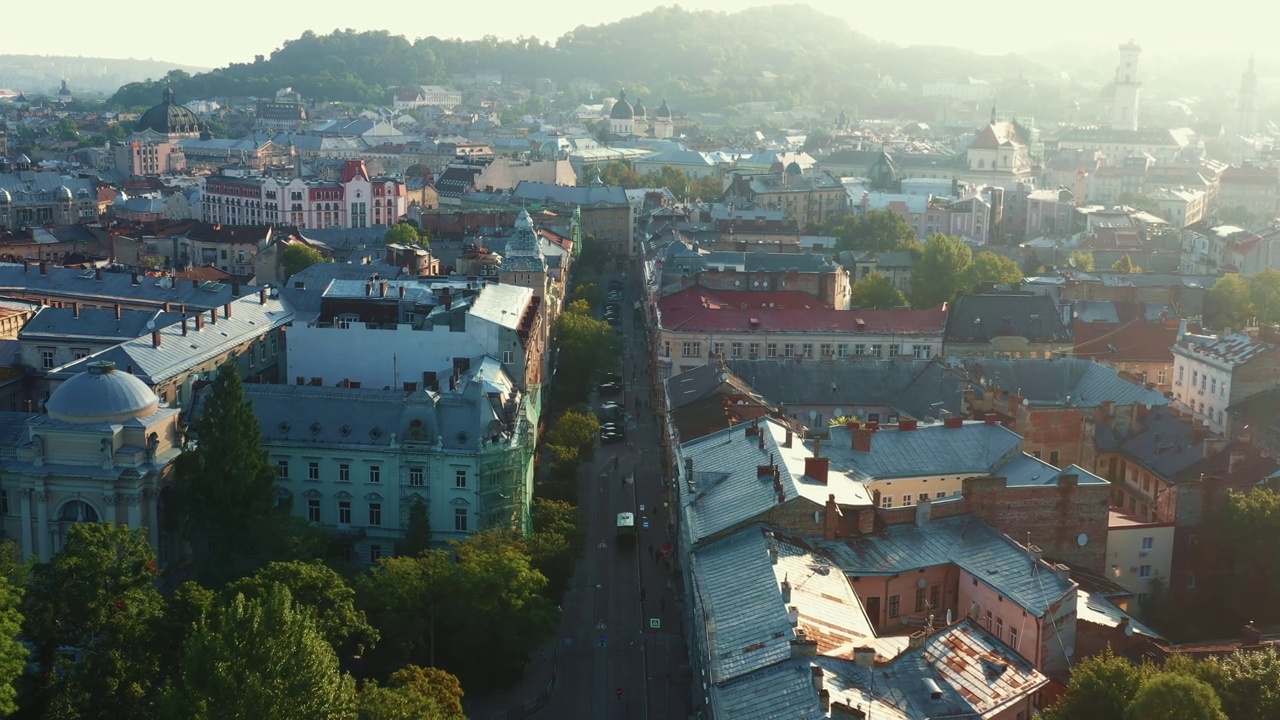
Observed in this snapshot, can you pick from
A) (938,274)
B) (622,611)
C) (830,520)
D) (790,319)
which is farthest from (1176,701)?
(938,274)

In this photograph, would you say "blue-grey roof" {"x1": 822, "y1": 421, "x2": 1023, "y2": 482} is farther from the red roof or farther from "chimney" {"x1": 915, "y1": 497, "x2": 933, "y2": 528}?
the red roof

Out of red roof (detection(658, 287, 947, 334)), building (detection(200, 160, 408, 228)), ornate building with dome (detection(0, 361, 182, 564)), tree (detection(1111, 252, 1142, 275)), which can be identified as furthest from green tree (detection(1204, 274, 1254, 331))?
building (detection(200, 160, 408, 228))

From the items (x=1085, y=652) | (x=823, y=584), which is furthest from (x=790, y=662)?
(x=1085, y=652)

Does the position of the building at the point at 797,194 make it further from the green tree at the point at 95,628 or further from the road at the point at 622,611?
the green tree at the point at 95,628

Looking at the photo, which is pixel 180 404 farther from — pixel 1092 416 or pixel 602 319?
pixel 602 319

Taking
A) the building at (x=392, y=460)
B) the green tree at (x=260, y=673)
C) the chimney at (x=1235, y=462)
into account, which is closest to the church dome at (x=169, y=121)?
the building at (x=392, y=460)

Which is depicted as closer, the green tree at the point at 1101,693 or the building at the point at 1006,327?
the green tree at the point at 1101,693
